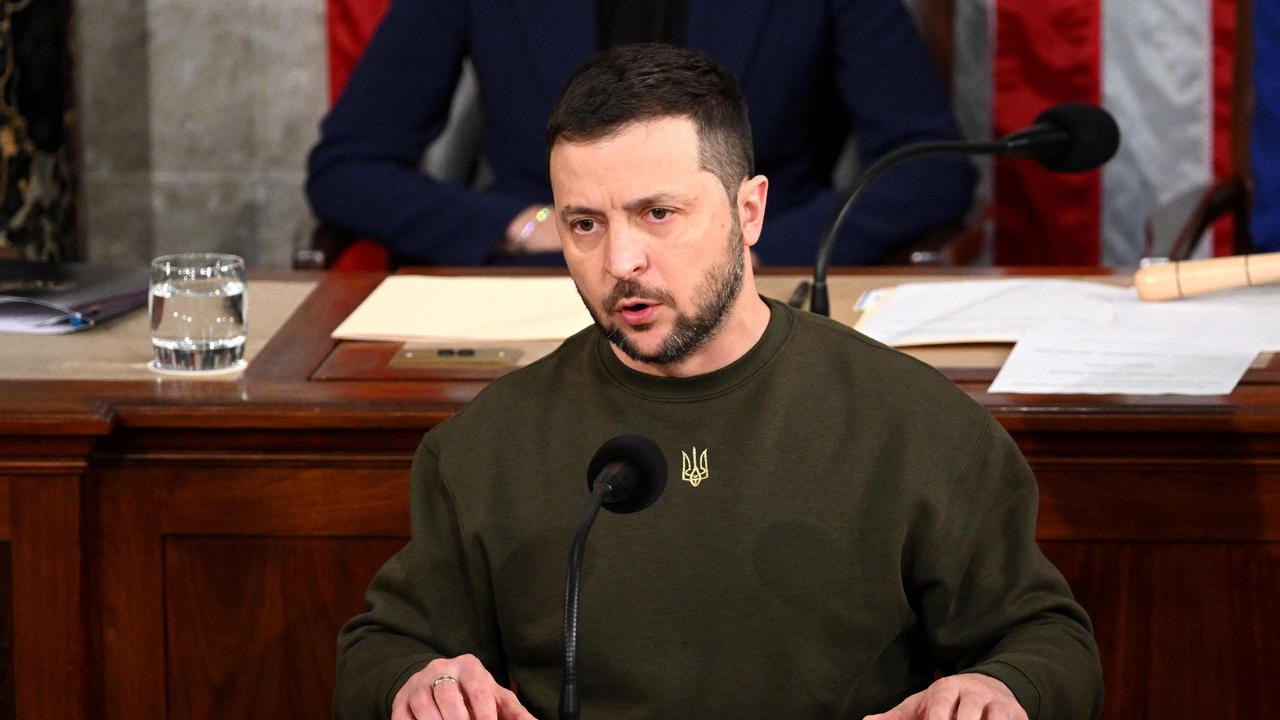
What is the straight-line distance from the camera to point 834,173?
3664mm

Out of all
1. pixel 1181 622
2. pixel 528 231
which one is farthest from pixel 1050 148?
pixel 528 231

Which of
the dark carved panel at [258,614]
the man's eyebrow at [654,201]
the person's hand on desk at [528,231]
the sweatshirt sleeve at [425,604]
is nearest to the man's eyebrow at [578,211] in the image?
the man's eyebrow at [654,201]

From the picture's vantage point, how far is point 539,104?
3266mm

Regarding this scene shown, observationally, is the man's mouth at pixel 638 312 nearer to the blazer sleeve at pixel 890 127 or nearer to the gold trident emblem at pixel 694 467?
the gold trident emblem at pixel 694 467

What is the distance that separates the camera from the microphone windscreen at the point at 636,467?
46.4 inches

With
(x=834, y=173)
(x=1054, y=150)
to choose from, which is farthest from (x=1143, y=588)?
(x=834, y=173)

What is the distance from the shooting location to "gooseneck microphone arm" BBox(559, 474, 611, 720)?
3.75 feet

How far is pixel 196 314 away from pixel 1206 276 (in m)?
1.19

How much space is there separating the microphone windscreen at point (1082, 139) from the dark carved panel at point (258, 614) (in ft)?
2.87

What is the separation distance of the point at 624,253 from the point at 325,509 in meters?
0.65

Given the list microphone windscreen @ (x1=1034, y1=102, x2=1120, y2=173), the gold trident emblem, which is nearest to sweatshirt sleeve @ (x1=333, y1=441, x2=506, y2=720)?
the gold trident emblem

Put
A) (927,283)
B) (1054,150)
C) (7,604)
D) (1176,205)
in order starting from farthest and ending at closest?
(1176,205), (927,283), (1054,150), (7,604)

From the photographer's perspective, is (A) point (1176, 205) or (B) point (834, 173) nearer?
(A) point (1176, 205)

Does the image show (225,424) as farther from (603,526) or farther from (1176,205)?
(1176,205)
